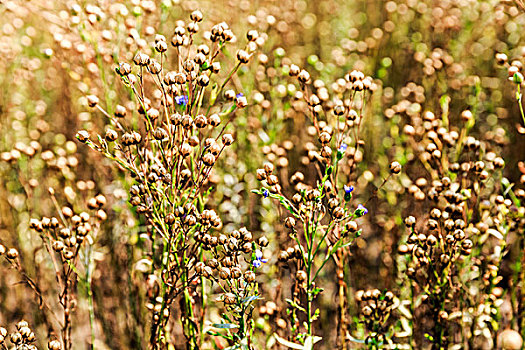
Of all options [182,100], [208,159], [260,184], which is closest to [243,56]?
[182,100]

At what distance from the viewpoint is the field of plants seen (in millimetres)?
1240

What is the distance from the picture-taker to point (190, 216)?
46.4 inches

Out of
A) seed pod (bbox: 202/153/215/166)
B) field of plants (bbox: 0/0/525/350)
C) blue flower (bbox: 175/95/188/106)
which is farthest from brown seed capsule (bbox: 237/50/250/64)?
seed pod (bbox: 202/153/215/166)

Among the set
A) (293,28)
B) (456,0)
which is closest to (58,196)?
(293,28)

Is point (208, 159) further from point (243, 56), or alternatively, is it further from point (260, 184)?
point (260, 184)

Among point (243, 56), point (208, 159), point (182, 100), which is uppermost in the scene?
point (243, 56)

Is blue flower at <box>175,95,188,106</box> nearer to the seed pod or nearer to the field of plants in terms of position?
the field of plants

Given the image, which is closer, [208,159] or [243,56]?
[208,159]

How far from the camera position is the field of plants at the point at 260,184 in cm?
124

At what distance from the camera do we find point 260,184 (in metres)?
2.40

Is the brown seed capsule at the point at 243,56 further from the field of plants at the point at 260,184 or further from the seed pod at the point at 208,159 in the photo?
the seed pod at the point at 208,159

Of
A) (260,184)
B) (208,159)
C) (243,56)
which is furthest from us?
(260,184)

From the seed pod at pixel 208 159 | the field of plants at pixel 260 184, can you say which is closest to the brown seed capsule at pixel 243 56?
the field of plants at pixel 260 184

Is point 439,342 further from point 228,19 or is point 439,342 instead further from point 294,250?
point 228,19
